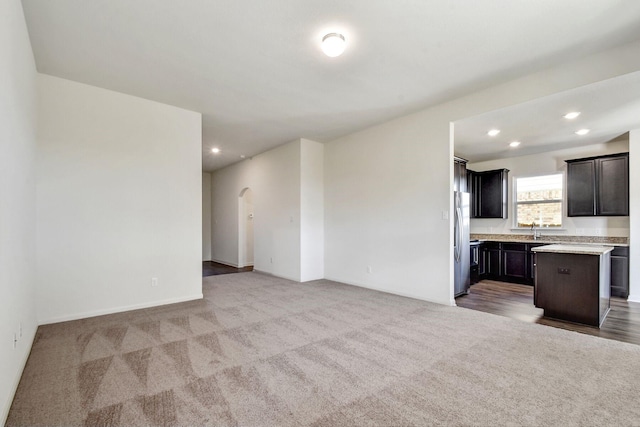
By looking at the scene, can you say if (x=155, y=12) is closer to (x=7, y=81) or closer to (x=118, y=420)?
(x=7, y=81)

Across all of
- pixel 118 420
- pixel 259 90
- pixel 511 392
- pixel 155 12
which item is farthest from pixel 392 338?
pixel 155 12

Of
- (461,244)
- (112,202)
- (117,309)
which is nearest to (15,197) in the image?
(112,202)

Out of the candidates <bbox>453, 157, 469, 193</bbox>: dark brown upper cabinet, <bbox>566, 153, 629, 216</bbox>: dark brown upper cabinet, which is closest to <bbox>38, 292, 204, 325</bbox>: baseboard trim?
<bbox>453, 157, 469, 193</bbox>: dark brown upper cabinet

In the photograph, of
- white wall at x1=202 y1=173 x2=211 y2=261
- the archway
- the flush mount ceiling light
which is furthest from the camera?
white wall at x1=202 y1=173 x2=211 y2=261

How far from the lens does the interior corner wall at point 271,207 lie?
236 inches

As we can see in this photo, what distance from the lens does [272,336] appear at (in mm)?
3043

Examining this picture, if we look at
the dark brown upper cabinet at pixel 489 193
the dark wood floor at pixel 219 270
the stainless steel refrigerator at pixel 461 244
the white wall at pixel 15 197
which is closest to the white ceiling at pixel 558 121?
the dark brown upper cabinet at pixel 489 193

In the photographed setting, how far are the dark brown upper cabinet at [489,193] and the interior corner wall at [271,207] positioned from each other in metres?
4.16

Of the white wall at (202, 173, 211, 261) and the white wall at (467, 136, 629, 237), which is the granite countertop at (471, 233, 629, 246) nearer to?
the white wall at (467, 136, 629, 237)

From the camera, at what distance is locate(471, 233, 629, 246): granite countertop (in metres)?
5.22

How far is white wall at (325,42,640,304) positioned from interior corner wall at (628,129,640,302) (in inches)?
108

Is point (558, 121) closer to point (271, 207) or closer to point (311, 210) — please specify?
point (311, 210)

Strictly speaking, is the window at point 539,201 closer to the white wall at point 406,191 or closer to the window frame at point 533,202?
the window frame at point 533,202

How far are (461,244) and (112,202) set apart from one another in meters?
5.15
